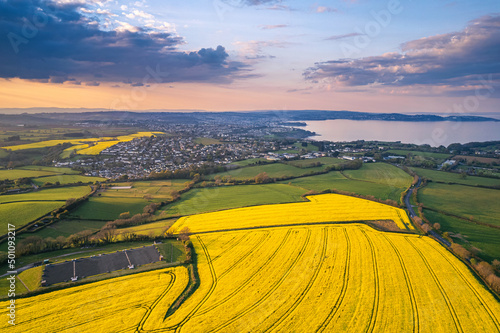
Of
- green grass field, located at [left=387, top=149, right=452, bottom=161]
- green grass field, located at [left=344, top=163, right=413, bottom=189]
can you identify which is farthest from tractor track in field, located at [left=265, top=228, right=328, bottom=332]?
green grass field, located at [left=387, top=149, right=452, bottom=161]

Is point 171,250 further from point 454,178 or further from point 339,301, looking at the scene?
point 454,178

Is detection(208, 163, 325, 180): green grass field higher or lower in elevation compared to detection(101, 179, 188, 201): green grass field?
higher

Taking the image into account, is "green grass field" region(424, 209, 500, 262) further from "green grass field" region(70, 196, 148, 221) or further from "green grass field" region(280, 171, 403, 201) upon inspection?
"green grass field" region(70, 196, 148, 221)

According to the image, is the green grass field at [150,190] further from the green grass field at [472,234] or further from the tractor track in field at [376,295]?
the green grass field at [472,234]

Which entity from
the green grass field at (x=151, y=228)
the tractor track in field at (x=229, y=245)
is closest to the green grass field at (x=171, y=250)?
the tractor track in field at (x=229, y=245)

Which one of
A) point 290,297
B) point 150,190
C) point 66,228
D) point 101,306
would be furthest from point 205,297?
point 150,190

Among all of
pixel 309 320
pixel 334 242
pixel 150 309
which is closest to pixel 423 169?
pixel 334 242

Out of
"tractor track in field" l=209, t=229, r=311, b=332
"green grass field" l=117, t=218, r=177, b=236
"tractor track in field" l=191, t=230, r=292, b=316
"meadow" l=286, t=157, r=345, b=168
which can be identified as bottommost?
"green grass field" l=117, t=218, r=177, b=236

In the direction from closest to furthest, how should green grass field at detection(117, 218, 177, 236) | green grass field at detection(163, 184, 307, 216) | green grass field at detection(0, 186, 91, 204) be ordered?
green grass field at detection(117, 218, 177, 236) → green grass field at detection(0, 186, 91, 204) → green grass field at detection(163, 184, 307, 216)
